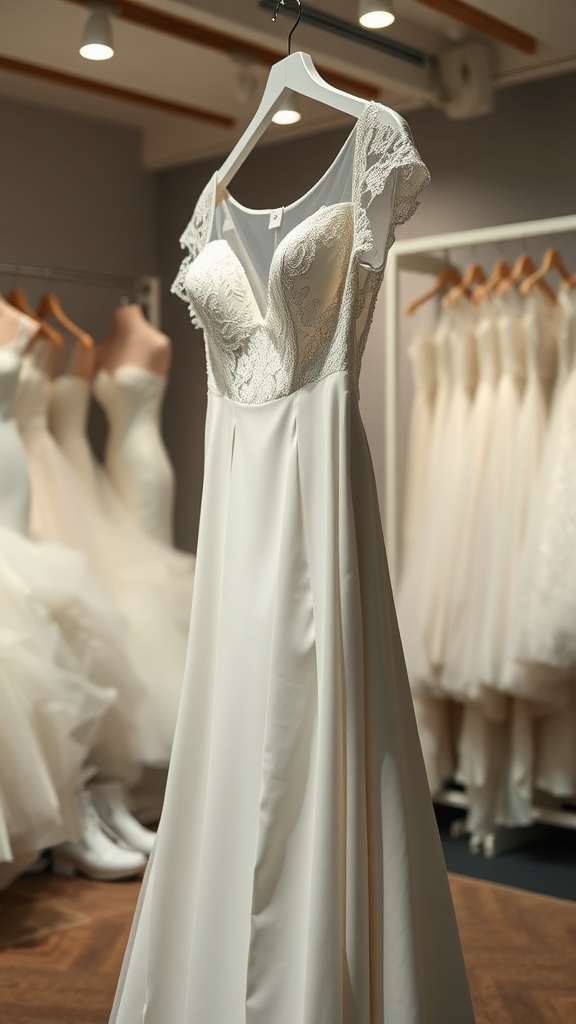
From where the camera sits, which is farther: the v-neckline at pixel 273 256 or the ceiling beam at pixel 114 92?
the ceiling beam at pixel 114 92

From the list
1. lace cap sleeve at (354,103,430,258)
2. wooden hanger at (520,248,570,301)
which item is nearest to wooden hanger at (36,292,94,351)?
wooden hanger at (520,248,570,301)

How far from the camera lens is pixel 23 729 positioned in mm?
2998

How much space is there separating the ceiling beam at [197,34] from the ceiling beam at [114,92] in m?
0.57

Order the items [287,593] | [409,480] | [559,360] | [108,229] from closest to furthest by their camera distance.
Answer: [287,593] → [559,360] → [409,480] → [108,229]

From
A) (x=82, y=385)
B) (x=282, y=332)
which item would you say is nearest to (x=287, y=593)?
(x=282, y=332)

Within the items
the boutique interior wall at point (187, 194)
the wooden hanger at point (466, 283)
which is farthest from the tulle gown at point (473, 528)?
the boutique interior wall at point (187, 194)

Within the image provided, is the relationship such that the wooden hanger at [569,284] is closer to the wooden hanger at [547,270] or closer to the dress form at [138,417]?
the wooden hanger at [547,270]

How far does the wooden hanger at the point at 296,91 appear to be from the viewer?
1.95m

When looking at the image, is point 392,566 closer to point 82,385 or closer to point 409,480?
point 409,480

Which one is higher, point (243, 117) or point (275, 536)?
point (243, 117)

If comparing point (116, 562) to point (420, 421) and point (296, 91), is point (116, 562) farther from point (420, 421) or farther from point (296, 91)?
point (296, 91)

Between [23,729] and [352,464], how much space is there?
1.47 metres

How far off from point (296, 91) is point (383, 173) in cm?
33

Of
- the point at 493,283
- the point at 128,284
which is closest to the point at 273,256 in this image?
the point at 493,283
